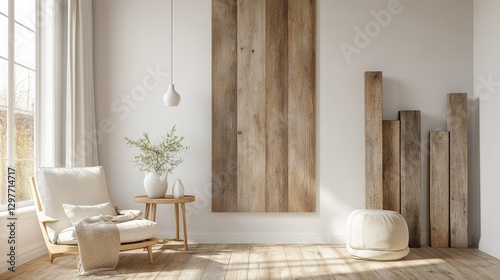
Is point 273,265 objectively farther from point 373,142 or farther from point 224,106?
point 224,106

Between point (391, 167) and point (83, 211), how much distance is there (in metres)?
3.04

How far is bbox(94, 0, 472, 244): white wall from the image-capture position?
18.2ft

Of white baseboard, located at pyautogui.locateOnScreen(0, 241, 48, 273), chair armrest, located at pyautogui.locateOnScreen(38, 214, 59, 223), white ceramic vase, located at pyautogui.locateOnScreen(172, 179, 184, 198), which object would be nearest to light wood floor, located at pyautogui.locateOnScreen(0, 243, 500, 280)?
white baseboard, located at pyautogui.locateOnScreen(0, 241, 48, 273)

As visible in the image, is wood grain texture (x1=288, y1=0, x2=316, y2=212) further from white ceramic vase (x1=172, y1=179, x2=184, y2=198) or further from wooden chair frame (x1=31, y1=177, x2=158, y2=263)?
wooden chair frame (x1=31, y1=177, x2=158, y2=263)

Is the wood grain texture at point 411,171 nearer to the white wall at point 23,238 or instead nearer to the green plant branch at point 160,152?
the green plant branch at point 160,152

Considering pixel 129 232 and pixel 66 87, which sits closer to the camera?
pixel 129 232

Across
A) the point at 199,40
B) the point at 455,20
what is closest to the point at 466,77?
the point at 455,20

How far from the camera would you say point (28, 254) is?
4648mm

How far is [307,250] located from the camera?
5.16 metres

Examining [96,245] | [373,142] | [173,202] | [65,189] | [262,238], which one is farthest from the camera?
[262,238]

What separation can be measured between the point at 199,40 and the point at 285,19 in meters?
0.95

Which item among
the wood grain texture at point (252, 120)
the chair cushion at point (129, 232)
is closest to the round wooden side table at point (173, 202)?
the chair cushion at point (129, 232)

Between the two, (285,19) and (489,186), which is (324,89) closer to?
(285,19)

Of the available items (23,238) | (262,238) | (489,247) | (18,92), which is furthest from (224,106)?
(489,247)
